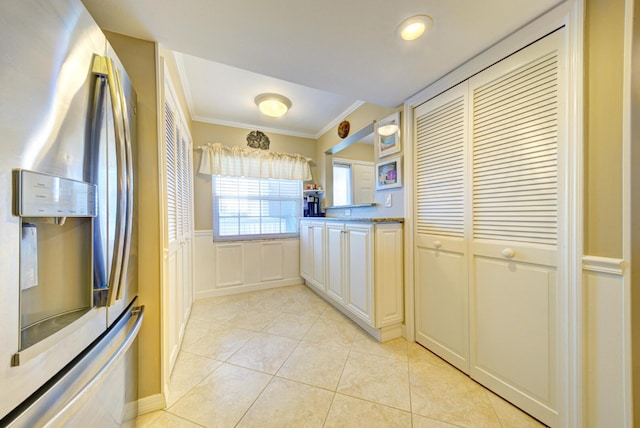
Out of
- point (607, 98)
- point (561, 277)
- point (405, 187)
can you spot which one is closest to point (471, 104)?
point (607, 98)

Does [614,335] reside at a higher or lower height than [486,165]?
lower

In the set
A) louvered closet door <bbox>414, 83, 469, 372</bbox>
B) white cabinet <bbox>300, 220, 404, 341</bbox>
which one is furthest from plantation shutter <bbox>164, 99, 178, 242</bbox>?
louvered closet door <bbox>414, 83, 469, 372</bbox>

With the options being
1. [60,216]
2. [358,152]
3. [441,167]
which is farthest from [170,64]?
[358,152]

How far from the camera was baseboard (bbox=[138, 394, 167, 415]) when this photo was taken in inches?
49.1

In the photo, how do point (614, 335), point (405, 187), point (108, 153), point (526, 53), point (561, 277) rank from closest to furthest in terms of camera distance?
point (108, 153)
point (614, 335)
point (561, 277)
point (526, 53)
point (405, 187)

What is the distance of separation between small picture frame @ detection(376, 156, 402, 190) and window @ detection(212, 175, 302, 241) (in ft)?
5.09

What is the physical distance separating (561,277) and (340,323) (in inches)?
67.2

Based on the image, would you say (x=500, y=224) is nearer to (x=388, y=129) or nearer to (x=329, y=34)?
(x=388, y=129)

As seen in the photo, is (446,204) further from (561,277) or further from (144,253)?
(144,253)

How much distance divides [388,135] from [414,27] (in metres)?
1.02

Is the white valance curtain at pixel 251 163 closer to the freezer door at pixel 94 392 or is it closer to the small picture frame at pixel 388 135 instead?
the small picture frame at pixel 388 135

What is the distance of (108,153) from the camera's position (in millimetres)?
812

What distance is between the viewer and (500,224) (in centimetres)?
136

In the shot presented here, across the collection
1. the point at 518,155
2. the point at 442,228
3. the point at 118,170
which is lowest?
the point at 442,228
